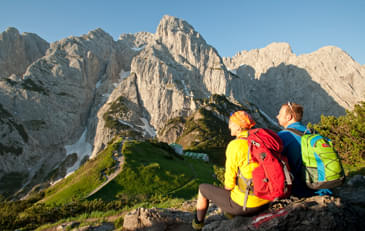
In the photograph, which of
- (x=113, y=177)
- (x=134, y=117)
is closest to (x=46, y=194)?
(x=113, y=177)

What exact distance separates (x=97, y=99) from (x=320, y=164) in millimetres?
185972

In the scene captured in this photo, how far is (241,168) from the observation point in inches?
164

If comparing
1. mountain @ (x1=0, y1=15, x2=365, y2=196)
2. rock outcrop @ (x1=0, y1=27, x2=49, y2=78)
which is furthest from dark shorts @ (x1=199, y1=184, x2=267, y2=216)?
rock outcrop @ (x1=0, y1=27, x2=49, y2=78)

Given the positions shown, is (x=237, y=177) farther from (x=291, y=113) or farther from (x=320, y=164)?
(x=291, y=113)

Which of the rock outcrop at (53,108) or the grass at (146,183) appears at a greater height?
the rock outcrop at (53,108)

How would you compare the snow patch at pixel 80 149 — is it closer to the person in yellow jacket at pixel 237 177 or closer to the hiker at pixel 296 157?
the person in yellow jacket at pixel 237 177

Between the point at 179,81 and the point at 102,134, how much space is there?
7897 centimetres

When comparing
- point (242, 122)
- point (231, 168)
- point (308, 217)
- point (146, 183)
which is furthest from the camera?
point (146, 183)

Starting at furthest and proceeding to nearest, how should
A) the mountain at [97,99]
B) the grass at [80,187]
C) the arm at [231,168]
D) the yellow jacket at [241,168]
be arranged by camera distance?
the mountain at [97,99], the grass at [80,187], the arm at [231,168], the yellow jacket at [241,168]

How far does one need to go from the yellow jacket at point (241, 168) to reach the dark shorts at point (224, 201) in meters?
0.13

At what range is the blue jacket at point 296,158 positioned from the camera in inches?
176

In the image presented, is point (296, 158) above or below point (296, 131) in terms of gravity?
below

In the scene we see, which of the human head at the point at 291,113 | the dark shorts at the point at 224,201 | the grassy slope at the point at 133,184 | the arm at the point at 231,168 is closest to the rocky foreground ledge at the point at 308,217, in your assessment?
the dark shorts at the point at 224,201

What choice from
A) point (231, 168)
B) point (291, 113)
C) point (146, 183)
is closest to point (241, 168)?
point (231, 168)
